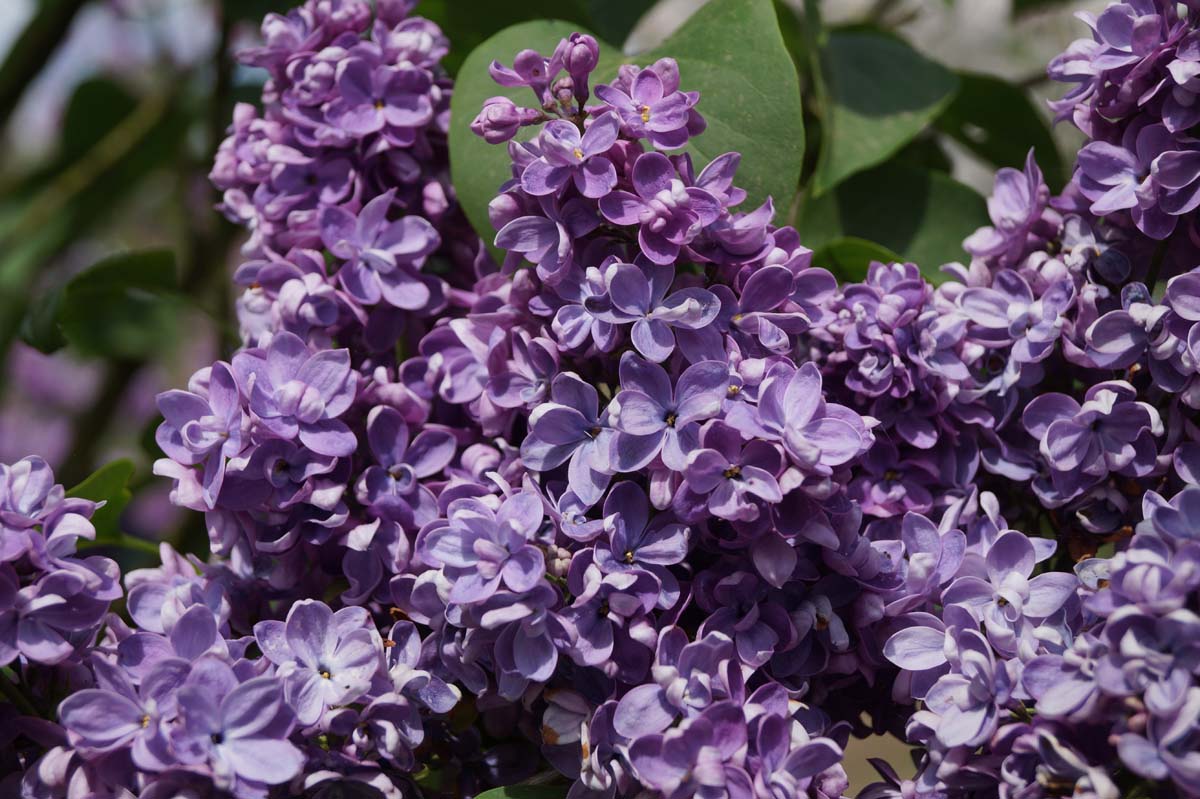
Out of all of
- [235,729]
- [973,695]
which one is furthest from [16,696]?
[973,695]

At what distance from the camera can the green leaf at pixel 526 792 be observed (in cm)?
41

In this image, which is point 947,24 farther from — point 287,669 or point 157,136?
point 287,669

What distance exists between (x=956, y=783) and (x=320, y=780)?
206 mm

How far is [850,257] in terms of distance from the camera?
557 millimetres

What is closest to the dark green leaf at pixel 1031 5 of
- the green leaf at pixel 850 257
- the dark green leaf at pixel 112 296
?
the green leaf at pixel 850 257

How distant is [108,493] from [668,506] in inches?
12.0

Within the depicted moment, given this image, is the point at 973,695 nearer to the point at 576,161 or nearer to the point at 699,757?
the point at 699,757

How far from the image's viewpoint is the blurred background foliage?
0.62m

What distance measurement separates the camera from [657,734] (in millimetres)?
369

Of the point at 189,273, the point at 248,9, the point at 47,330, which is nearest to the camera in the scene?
the point at 47,330

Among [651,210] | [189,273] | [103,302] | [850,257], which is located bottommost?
[189,273]

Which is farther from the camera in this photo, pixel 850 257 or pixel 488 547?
pixel 850 257

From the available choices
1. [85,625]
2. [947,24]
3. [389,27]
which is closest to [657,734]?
[85,625]

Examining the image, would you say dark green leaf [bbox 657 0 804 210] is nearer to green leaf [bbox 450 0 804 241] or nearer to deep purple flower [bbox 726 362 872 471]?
green leaf [bbox 450 0 804 241]
